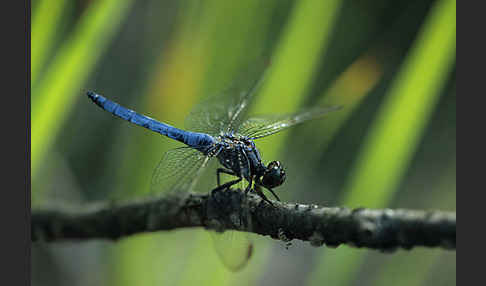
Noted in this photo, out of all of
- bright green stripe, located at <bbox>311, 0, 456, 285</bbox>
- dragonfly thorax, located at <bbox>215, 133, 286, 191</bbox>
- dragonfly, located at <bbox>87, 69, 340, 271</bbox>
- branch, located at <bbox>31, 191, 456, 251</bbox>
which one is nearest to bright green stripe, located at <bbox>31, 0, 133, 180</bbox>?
dragonfly, located at <bbox>87, 69, 340, 271</bbox>

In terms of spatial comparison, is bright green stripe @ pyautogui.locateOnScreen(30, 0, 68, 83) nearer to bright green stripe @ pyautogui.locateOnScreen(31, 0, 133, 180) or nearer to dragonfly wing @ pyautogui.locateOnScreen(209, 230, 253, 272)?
bright green stripe @ pyautogui.locateOnScreen(31, 0, 133, 180)

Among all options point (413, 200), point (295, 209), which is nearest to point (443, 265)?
point (413, 200)

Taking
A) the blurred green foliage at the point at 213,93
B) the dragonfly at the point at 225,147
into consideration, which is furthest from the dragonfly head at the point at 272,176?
the blurred green foliage at the point at 213,93

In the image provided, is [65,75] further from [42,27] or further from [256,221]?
[256,221]

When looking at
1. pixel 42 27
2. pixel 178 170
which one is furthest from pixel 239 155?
pixel 42 27

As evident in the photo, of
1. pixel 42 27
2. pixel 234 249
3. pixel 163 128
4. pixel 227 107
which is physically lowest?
pixel 234 249

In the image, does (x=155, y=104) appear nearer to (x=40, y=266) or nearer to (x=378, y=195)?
(x=378, y=195)
